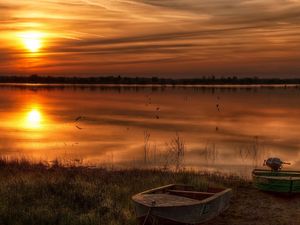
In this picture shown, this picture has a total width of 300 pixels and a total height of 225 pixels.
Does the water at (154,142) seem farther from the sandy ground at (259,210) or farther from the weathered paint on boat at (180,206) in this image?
the weathered paint on boat at (180,206)

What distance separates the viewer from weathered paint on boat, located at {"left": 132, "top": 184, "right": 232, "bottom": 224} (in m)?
9.71

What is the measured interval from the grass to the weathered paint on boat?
26.2 inches

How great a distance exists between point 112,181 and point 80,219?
4.68 metres

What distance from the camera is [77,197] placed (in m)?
12.0

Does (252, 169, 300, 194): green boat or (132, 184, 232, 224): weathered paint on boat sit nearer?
(132, 184, 232, 224): weathered paint on boat

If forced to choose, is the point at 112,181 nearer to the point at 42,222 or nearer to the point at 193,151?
the point at 42,222

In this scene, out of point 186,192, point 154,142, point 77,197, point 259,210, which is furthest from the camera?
point 154,142

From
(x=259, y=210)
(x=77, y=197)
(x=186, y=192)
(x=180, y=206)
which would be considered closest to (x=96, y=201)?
(x=77, y=197)

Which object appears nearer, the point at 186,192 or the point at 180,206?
the point at 180,206

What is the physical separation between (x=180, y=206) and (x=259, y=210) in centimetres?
344

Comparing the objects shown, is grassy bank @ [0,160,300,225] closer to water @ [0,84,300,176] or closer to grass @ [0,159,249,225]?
grass @ [0,159,249,225]

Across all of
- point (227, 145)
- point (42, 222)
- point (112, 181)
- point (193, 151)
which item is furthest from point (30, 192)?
point (227, 145)

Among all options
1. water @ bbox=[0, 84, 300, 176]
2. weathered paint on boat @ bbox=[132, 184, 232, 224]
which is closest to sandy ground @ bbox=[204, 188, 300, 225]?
weathered paint on boat @ bbox=[132, 184, 232, 224]

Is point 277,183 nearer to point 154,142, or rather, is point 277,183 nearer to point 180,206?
point 180,206
